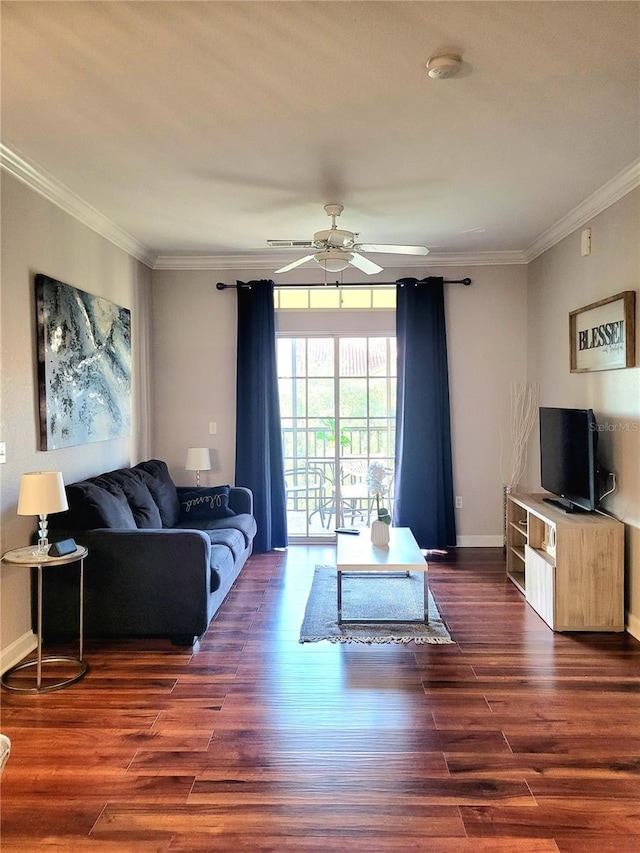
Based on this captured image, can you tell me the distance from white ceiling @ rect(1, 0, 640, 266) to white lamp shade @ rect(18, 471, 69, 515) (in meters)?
1.72

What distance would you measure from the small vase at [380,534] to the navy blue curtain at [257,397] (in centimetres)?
171

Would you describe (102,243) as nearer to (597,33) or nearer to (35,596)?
(35,596)

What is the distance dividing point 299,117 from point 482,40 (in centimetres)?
92

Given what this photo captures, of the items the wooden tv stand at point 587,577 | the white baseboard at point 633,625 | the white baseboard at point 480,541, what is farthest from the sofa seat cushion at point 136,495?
the white baseboard at point 633,625

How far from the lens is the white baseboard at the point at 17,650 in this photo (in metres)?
3.21

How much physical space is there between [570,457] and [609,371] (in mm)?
635

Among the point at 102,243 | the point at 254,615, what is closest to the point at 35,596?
the point at 254,615

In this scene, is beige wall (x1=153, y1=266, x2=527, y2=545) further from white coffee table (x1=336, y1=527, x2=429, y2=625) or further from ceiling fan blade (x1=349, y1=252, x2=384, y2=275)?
white coffee table (x1=336, y1=527, x2=429, y2=625)

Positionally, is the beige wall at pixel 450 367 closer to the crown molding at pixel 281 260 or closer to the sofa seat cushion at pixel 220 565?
the crown molding at pixel 281 260

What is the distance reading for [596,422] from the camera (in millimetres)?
4102

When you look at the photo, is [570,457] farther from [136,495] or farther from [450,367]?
[136,495]

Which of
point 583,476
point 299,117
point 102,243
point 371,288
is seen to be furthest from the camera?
point 371,288

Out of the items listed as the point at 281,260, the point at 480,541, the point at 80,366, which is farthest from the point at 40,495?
the point at 480,541

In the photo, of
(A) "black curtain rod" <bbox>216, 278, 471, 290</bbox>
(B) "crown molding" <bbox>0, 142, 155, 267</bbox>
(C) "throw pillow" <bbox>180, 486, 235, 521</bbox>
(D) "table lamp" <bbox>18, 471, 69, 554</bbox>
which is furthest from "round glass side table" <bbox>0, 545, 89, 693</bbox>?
(A) "black curtain rod" <bbox>216, 278, 471, 290</bbox>
